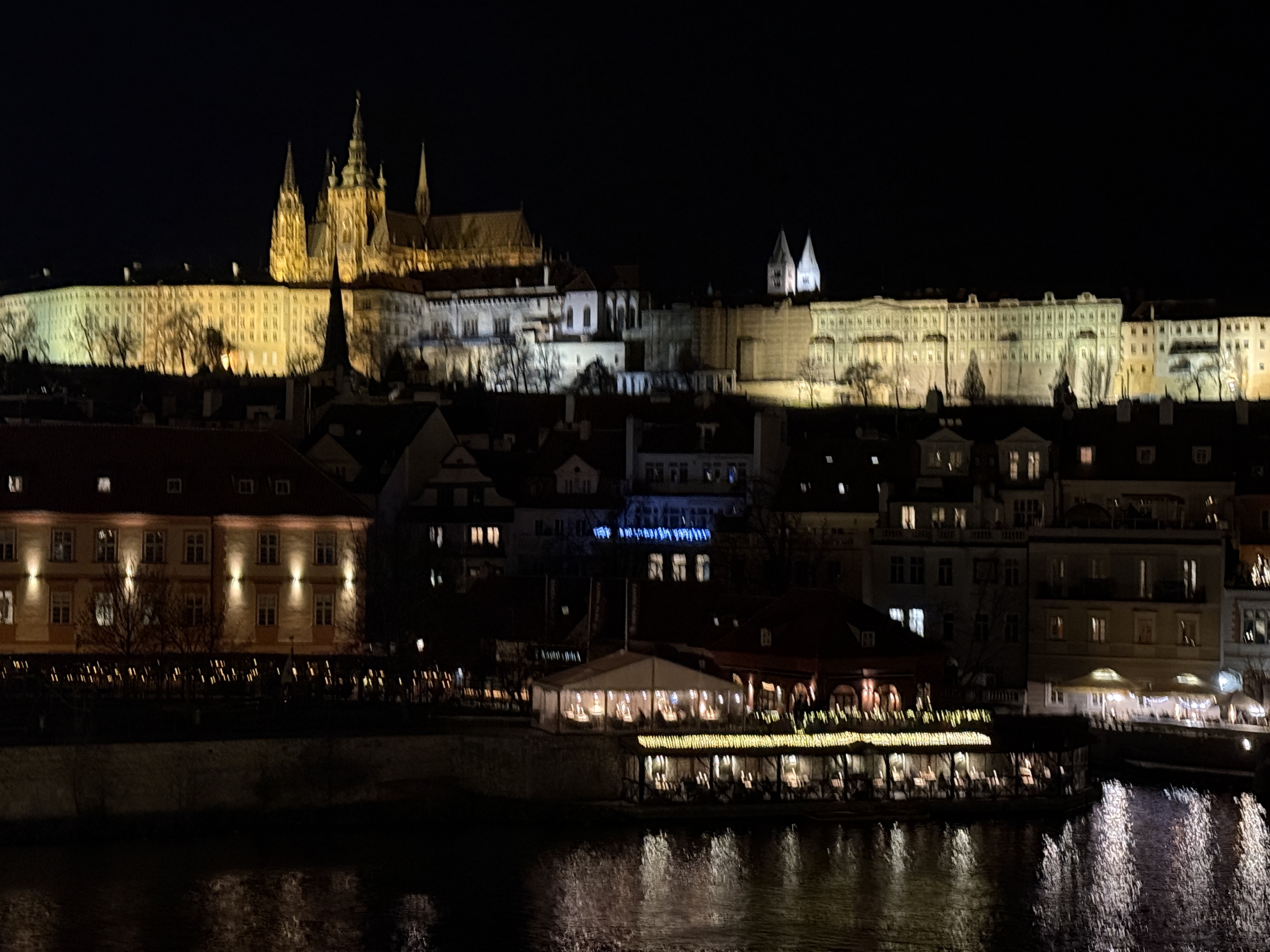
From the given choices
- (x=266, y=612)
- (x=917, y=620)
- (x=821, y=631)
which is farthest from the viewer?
(x=917, y=620)

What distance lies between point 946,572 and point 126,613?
22.8 meters

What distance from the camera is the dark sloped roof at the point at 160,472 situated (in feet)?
208

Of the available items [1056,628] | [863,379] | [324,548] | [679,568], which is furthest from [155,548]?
[863,379]

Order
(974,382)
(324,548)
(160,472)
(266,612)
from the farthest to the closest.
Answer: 1. (974,382)
2. (324,548)
3. (160,472)
4. (266,612)

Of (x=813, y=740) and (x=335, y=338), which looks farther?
(x=335, y=338)

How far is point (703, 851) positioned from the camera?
48.9 m

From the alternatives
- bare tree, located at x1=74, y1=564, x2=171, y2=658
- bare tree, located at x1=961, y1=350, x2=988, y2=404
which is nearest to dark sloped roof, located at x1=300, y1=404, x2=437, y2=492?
bare tree, located at x1=74, y1=564, x2=171, y2=658

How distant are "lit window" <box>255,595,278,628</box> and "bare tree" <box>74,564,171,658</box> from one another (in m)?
A: 2.55

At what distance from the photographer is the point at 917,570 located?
6744 cm

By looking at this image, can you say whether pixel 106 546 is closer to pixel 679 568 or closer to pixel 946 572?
pixel 679 568

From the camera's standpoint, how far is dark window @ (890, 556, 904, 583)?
6756 cm

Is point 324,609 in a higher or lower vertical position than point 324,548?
lower

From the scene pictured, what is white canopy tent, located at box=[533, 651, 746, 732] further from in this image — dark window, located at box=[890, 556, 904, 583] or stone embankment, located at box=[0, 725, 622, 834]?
dark window, located at box=[890, 556, 904, 583]

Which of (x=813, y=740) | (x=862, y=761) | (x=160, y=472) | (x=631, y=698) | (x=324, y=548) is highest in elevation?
(x=160, y=472)
